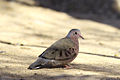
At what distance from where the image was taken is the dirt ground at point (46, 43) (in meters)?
4.52

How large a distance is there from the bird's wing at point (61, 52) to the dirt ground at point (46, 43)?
0.18 metres

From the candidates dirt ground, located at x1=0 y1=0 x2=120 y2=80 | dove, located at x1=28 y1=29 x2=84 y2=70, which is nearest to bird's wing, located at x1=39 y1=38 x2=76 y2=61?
dove, located at x1=28 y1=29 x2=84 y2=70

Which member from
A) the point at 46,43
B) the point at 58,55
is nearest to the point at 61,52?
the point at 58,55

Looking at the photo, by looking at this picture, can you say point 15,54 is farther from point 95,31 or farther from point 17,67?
point 95,31

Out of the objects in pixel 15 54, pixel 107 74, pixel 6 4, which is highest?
pixel 6 4

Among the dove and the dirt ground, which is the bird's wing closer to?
the dove

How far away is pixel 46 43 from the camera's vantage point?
A: 7785mm

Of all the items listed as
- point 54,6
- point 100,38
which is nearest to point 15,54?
point 100,38

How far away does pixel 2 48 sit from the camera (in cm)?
623

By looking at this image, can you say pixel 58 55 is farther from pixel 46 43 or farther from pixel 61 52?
pixel 46 43

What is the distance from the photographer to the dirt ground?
452cm

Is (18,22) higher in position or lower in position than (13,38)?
higher

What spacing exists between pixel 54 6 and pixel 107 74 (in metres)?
9.41

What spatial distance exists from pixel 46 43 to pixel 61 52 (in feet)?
10.1
